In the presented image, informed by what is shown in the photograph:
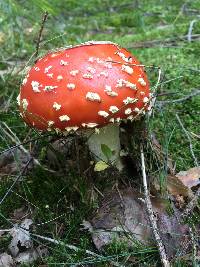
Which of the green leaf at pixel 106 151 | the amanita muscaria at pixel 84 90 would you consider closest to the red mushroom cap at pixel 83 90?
the amanita muscaria at pixel 84 90

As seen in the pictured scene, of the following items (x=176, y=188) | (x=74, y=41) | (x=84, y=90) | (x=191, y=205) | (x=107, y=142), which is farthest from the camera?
(x=74, y=41)

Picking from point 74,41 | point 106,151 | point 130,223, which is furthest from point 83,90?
point 74,41

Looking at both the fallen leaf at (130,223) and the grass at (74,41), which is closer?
the fallen leaf at (130,223)

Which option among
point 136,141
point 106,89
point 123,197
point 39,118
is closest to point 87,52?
point 106,89

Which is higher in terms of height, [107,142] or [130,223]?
[107,142]

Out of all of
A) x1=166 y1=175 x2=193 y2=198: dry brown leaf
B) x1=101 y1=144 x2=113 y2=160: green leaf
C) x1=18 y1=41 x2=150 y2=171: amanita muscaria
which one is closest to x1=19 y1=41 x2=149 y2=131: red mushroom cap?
x1=18 y1=41 x2=150 y2=171: amanita muscaria

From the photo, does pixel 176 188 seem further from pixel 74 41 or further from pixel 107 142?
pixel 74 41

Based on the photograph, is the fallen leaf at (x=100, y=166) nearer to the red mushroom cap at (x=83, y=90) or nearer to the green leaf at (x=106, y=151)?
the green leaf at (x=106, y=151)
